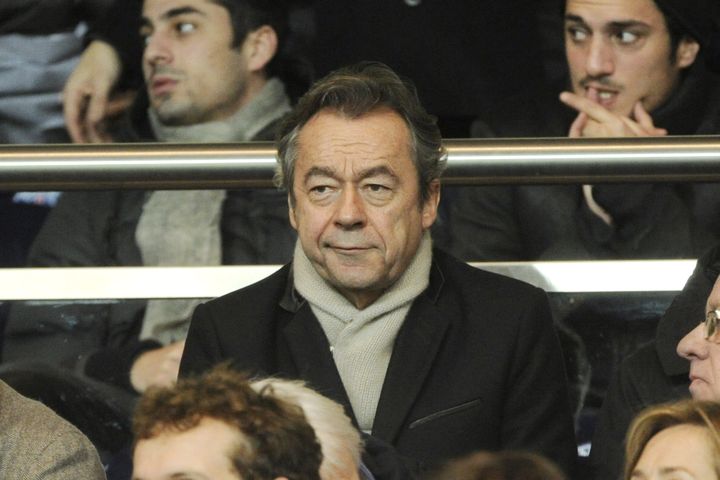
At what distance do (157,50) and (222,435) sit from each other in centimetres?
217

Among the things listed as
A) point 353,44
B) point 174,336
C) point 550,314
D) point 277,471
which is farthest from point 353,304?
point 353,44

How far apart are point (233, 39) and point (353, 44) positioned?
0.97 feet

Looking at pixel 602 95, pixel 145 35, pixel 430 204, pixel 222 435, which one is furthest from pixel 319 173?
pixel 145 35

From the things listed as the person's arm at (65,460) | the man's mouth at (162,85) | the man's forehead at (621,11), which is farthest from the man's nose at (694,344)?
the man's mouth at (162,85)

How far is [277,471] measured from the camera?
1.88 m

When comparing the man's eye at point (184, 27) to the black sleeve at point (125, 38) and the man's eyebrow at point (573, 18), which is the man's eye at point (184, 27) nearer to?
the black sleeve at point (125, 38)

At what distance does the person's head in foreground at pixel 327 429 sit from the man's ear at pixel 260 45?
199cm

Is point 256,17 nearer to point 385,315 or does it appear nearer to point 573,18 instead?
point 573,18

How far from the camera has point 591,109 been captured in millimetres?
3592

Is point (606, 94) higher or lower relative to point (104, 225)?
higher

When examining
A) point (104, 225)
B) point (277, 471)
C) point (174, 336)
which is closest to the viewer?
point (277, 471)

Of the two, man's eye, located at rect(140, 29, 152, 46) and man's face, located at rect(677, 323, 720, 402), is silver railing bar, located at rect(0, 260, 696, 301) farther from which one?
man's eye, located at rect(140, 29, 152, 46)

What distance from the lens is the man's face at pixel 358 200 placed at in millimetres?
2650

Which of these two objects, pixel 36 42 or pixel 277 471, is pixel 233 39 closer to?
pixel 36 42
